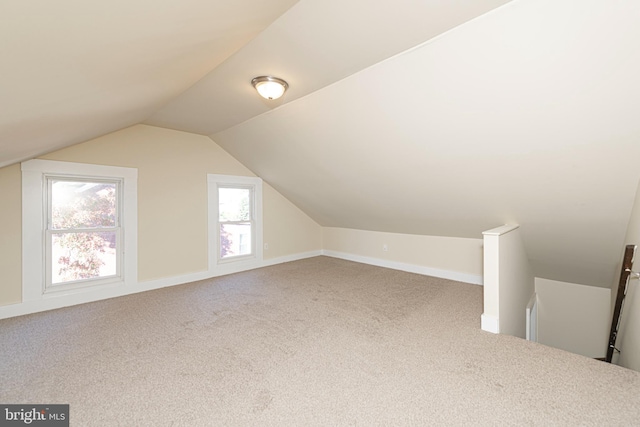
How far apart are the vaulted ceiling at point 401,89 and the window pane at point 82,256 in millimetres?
1342

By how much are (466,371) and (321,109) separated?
2.65 meters

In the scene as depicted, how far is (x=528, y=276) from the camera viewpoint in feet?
14.0

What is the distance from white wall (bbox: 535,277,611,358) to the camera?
4258 mm

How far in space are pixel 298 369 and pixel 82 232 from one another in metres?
3.32

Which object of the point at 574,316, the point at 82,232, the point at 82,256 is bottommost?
the point at 574,316

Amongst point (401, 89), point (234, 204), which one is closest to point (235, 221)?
point (234, 204)

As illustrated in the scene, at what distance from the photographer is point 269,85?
2.48 meters

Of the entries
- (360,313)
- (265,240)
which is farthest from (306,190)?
(360,313)

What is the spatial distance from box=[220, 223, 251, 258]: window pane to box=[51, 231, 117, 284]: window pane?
156cm

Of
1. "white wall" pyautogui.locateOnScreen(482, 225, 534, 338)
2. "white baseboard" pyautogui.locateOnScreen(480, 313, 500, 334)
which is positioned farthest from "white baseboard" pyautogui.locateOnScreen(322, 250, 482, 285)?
"white baseboard" pyautogui.locateOnScreen(480, 313, 500, 334)

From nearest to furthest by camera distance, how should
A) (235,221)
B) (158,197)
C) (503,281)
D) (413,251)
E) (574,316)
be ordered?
(503,281), (158,197), (574,316), (413,251), (235,221)

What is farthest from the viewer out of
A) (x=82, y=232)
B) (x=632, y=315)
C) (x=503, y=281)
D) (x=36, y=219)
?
(x=82, y=232)

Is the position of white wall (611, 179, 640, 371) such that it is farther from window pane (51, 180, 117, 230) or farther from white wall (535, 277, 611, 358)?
window pane (51, 180, 117, 230)

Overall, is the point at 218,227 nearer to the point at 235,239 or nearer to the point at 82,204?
the point at 235,239
